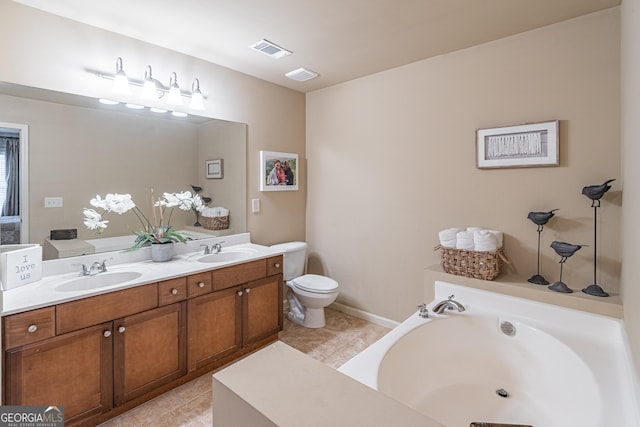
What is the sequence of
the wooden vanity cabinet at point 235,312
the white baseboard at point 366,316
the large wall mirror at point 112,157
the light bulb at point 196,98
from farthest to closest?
the white baseboard at point 366,316
the light bulb at point 196,98
the wooden vanity cabinet at point 235,312
the large wall mirror at point 112,157

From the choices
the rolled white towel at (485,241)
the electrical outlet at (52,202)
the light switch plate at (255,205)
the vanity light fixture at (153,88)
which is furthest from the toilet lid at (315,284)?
the electrical outlet at (52,202)

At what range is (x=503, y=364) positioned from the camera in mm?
1951

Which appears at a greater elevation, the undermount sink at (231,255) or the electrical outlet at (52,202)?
the electrical outlet at (52,202)

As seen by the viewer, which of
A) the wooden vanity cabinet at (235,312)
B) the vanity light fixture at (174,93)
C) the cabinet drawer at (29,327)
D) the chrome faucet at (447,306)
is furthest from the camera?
the vanity light fixture at (174,93)

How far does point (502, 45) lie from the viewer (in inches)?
89.8

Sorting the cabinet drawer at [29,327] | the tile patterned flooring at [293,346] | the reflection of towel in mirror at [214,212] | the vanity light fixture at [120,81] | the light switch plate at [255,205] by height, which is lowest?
the tile patterned flooring at [293,346]

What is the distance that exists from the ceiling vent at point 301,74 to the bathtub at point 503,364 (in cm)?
224

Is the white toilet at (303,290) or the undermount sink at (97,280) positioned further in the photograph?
the white toilet at (303,290)

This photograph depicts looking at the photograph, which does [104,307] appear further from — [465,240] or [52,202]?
[465,240]

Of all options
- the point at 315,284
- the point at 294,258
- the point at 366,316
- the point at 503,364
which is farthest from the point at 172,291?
the point at 503,364

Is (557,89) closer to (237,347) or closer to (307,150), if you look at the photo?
(307,150)

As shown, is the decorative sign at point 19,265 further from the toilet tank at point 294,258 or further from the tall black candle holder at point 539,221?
the tall black candle holder at point 539,221

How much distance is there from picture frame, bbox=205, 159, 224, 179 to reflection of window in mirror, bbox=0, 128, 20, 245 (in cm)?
120

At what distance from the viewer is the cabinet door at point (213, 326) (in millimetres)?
2143
